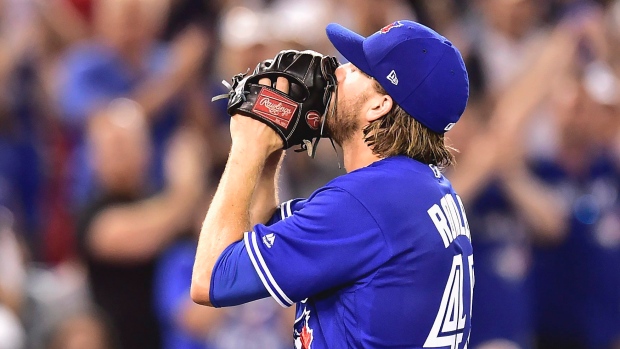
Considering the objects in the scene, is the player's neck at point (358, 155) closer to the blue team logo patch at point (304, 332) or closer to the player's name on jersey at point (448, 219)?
the player's name on jersey at point (448, 219)

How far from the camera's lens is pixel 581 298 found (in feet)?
21.8

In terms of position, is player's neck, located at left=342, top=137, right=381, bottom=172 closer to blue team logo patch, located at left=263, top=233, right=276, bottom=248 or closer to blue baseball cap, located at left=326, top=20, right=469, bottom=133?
blue baseball cap, located at left=326, top=20, right=469, bottom=133

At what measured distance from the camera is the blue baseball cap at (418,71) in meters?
3.09

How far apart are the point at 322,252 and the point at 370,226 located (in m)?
0.17

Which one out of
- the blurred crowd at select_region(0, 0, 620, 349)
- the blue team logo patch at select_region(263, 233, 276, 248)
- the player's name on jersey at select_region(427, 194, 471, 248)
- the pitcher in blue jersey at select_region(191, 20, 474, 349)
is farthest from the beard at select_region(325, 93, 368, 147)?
the blurred crowd at select_region(0, 0, 620, 349)

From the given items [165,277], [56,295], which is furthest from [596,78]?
[56,295]

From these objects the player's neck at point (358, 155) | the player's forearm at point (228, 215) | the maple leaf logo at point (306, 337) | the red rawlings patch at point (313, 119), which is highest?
the red rawlings patch at point (313, 119)

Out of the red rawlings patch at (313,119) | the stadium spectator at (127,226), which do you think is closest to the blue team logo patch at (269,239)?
the red rawlings patch at (313,119)

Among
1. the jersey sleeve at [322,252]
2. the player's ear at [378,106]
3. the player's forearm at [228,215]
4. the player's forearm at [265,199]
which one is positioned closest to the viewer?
the jersey sleeve at [322,252]

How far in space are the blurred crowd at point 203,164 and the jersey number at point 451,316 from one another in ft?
7.66

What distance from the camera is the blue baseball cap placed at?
309cm

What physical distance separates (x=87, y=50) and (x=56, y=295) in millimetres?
1732

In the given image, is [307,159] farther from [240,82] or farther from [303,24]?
[240,82]

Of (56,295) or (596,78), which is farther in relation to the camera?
(596,78)
